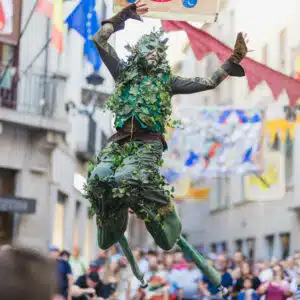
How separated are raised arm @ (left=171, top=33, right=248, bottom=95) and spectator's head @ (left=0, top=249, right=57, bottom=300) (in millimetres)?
4876

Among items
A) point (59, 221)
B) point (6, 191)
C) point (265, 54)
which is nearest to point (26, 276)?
point (6, 191)

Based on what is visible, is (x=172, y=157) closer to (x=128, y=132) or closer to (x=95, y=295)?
(x=95, y=295)

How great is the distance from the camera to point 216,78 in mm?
6918

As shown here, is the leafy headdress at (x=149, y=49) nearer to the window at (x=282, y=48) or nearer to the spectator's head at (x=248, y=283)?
the spectator's head at (x=248, y=283)

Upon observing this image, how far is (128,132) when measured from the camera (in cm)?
680

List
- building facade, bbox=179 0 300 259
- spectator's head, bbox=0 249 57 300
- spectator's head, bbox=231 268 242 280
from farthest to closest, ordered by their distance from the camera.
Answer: building facade, bbox=179 0 300 259, spectator's head, bbox=231 268 242 280, spectator's head, bbox=0 249 57 300

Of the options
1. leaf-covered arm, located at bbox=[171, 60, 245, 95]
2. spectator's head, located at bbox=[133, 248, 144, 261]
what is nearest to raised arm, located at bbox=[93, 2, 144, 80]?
leaf-covered arm, located at bbox=[171, 60, 245, 95]

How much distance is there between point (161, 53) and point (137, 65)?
204 millimetres

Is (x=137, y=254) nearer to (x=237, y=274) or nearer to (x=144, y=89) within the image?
(x=237, y=274)

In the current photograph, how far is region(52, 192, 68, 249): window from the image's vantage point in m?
22.4

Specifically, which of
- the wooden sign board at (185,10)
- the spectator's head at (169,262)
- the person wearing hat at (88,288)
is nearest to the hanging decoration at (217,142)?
the spectator's head at (169,262)

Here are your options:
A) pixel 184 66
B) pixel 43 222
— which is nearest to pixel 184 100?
pixel 184 66

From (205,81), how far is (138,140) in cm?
67

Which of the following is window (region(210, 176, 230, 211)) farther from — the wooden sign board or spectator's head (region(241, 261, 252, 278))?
the wooden sign board
